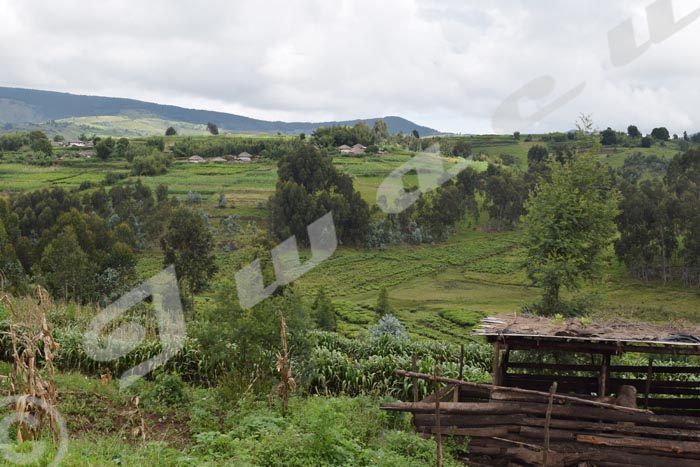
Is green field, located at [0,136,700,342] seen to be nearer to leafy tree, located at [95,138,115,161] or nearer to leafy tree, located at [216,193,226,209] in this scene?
leafy tree, located at [216,193,226,209]

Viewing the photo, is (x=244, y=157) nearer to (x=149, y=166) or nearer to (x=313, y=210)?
(x=149, y=166)

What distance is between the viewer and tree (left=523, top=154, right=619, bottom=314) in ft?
56.2

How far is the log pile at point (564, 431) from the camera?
6277mm

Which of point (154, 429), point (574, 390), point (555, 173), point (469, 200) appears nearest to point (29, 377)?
point (154, 429)

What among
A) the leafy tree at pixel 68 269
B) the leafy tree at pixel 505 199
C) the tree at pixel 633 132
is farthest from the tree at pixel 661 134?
the leafy tree at pixel 68 269

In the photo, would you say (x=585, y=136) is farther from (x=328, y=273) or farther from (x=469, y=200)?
(x=469, y=200)

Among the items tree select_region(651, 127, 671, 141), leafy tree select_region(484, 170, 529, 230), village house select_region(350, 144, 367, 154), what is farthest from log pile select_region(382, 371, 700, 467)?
tree select_region(651, 127, 671, 141)

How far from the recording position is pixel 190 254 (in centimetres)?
3538

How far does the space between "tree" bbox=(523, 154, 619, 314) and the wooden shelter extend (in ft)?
30.8

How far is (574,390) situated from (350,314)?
23.5 metres

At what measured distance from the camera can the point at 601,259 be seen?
1770cm

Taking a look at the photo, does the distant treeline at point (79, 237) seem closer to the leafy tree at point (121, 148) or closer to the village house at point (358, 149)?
the leafy tree at point (121, 148)

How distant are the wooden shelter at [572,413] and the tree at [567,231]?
30.8 feet

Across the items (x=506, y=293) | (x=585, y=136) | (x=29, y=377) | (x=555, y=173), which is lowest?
(x=506, y=293)
